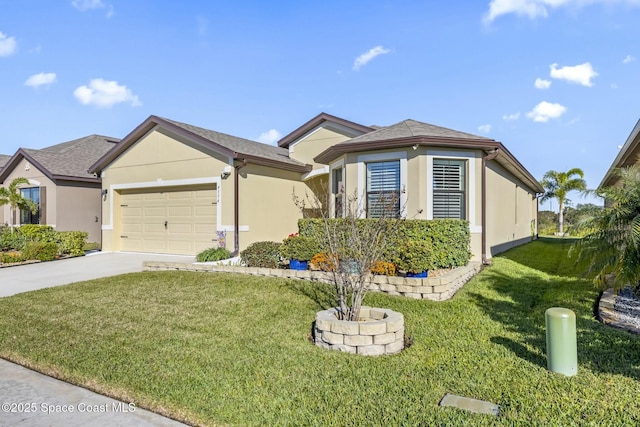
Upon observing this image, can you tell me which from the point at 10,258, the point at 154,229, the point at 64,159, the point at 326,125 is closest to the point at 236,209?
the point at 154,229

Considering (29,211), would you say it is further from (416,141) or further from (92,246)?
(416,141)

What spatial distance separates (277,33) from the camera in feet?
42.9

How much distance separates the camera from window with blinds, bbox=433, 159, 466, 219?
1006cm

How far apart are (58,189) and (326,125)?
37.2 ft

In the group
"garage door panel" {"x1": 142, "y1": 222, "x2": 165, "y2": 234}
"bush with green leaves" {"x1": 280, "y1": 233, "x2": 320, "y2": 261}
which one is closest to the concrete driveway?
"garage door panel" {"x1": 142, "y1": 222, "x2": 165, "y2": 234}

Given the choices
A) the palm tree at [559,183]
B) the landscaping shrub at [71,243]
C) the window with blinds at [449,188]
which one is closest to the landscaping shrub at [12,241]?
the landscaping shrub at [71,243]

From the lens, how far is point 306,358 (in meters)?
4.37

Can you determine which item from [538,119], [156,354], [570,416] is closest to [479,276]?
[570,416]

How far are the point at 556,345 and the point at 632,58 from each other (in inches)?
449

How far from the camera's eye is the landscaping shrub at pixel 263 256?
9203 mm

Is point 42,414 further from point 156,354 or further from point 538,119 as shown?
point 538,119

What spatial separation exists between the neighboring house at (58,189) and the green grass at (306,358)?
9.82 m

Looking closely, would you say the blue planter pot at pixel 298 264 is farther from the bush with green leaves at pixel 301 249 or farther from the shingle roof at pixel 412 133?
the shingle roof at pixel 412 133

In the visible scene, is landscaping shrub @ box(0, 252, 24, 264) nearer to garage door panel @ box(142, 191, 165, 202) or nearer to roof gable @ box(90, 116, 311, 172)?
garage door panel @ box(142, 191, 165, 202)
